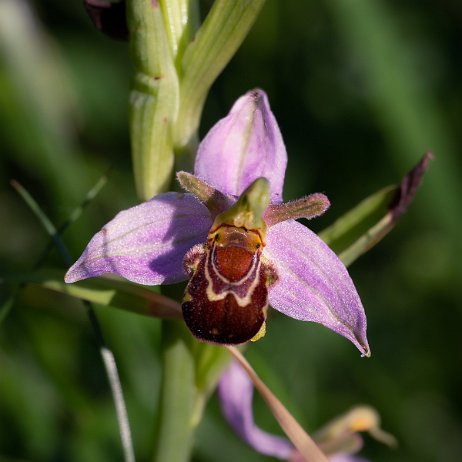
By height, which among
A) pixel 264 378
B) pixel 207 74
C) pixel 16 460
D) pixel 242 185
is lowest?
pixel 16 460

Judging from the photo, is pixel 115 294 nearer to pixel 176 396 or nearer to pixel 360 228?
pixel 176 396

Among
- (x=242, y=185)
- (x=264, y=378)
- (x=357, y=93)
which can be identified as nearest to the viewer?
(x=242, y=185)

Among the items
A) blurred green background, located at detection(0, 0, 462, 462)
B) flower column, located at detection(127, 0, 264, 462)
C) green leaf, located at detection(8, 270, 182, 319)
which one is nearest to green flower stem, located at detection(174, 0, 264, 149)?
flower column, located at detection(127, 0, 264, 462)

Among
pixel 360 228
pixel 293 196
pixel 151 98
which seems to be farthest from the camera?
pixel 293 196

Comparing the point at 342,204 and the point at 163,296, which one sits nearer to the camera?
the point at 163,296

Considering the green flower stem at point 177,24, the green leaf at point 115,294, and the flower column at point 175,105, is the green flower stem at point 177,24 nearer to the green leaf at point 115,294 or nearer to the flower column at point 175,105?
the flower column at point 175,105

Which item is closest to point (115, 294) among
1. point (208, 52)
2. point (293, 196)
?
point (208, 52)

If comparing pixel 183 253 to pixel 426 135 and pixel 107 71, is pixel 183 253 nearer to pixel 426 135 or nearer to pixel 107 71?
pixel 426 135

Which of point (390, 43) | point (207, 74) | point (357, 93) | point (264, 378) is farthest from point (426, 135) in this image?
point (207, 74)
